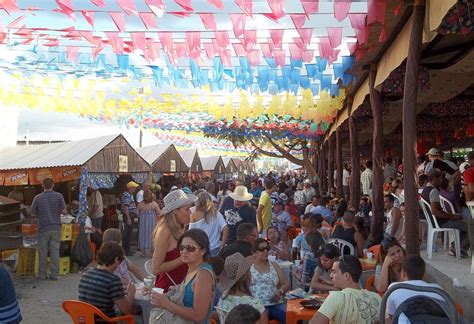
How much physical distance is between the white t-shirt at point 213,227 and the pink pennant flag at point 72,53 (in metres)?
4.41

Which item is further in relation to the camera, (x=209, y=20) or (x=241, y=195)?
(x=241, y=195)

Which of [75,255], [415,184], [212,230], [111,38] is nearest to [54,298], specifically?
[75,255]

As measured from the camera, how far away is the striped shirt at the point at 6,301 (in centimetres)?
399

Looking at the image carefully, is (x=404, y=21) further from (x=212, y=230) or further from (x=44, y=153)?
(x=44, y=153)

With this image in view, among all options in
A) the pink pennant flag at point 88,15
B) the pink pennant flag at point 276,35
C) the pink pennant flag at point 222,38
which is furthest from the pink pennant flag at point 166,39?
the pink pennant flag at point 276,35

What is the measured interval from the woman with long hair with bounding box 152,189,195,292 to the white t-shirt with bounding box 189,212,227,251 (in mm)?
2691

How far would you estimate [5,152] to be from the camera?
15.3m

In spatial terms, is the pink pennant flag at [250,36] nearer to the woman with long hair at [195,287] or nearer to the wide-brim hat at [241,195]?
the wide-brim hat at [241,195]

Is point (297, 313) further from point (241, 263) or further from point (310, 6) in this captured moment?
point (310, 6)

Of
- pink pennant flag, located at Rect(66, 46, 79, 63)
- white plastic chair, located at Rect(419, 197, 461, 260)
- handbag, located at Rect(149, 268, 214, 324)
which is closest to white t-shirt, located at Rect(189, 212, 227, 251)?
white plastic chair, located at Rect(419, 197, 461, 260)

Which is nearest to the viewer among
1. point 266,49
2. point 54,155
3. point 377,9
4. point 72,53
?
point 377,9

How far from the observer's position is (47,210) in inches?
373

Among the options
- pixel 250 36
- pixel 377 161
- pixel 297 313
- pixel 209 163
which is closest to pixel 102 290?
pixel 297 313

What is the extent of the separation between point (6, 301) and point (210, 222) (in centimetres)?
324
